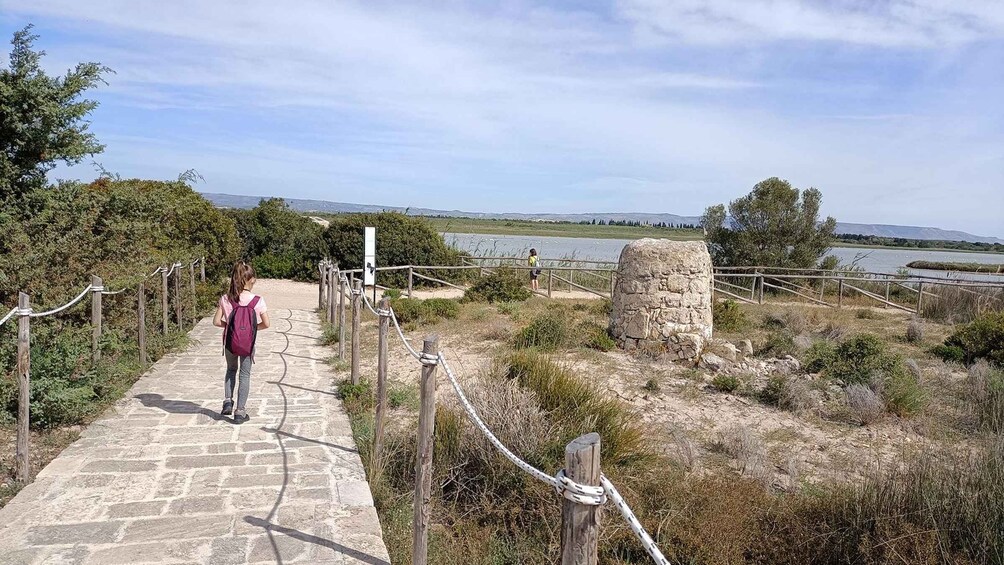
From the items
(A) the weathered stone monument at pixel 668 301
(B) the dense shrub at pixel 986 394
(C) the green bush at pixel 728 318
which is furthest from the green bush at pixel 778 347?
(B) the dense shrub at pixel 986 394

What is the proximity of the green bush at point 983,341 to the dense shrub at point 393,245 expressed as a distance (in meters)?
14.5

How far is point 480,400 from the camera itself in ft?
18.2

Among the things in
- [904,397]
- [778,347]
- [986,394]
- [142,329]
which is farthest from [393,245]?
[986,394]

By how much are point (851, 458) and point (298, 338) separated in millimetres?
8370

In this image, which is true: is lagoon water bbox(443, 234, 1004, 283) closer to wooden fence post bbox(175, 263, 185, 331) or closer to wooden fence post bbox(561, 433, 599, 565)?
wooden fence post bbox(175, 263, 185, 331)

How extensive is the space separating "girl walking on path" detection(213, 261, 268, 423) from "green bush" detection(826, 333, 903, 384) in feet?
24.6

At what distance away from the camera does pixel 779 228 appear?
24719 millimetres

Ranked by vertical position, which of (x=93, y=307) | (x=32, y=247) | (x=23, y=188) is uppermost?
(x=23, y=188)

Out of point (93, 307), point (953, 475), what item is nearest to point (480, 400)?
point (953, 475)

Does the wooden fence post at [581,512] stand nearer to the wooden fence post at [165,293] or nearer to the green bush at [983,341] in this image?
the wooden fence post at [165,293]

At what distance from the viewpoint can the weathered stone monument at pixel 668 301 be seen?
1091cm

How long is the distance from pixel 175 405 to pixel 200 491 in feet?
8.14

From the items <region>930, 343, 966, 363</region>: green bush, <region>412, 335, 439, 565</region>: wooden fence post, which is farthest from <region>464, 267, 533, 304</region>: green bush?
<region>412, 335, 439, 565</region>: wooden fence post

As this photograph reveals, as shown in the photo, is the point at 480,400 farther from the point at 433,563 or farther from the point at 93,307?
the point at 93,307
